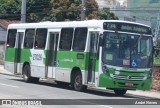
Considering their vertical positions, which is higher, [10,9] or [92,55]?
[10,9]

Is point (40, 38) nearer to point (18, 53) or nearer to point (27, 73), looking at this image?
point (27, 73)

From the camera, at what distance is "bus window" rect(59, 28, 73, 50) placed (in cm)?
2303

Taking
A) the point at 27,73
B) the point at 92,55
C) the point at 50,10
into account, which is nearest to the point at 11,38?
the point at 27,73

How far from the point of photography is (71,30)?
2303 centimetres

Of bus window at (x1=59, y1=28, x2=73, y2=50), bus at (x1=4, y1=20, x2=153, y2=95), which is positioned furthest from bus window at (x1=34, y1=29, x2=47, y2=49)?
bus window at (x1=59, y1=28, x2=73, y2=50)

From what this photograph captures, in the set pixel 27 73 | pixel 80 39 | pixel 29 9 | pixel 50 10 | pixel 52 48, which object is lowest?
pixel 27 73

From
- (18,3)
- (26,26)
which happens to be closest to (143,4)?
(18,3)

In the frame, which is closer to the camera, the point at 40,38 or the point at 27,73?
the point at 40,38

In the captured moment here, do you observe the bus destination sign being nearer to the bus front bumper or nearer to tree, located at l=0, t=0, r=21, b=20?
the bus front bumper

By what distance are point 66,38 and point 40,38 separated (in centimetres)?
261

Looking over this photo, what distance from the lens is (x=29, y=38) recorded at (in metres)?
26.7

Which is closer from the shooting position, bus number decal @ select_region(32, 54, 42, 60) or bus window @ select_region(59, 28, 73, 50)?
bus window @ select_region(59, 28, 73, 50)

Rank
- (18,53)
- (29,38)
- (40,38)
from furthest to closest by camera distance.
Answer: (18,53) → (29,38) → (40,38)

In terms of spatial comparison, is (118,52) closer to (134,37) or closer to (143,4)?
(134,37)
